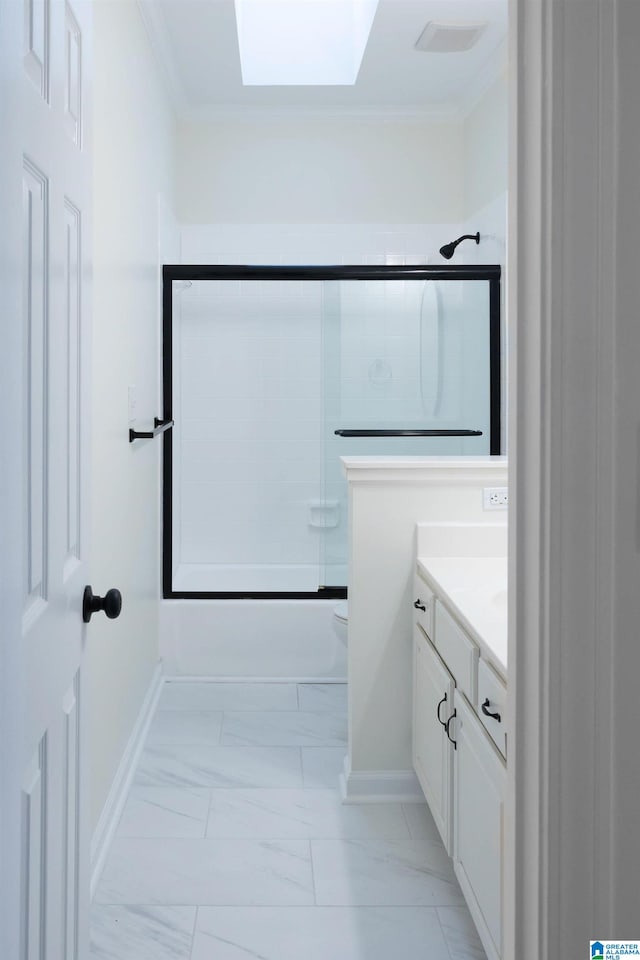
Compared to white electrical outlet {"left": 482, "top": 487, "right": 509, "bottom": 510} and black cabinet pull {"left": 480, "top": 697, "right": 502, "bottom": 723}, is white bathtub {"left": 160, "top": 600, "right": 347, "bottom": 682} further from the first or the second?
black cabinet pull {"left": 480, "top": 697, "right": 502, "bottom": 723}

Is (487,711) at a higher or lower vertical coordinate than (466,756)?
higher

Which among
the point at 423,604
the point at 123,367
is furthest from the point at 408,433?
the point at 123,367

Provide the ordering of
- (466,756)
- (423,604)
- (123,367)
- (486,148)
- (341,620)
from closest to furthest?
(466,756) < (423,604) < (123,367) < (341,620) < (486,148)

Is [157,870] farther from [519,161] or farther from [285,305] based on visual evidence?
[285,305]

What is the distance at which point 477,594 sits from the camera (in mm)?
1923

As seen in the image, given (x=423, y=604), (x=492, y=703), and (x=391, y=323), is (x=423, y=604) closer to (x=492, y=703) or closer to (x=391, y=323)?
(x=492, y=703)

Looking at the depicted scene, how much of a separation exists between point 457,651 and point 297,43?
300 centimetres

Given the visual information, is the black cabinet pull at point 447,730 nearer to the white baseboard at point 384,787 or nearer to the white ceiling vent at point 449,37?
the white baseboard at point 384,787

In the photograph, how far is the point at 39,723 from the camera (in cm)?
102

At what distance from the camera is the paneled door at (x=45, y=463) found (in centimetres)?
84

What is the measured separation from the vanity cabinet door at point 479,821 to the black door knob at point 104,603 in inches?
28.2

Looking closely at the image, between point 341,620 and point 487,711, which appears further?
point 341,620

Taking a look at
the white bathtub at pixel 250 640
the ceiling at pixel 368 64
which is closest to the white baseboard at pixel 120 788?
the white bathtub at pixel 250 640

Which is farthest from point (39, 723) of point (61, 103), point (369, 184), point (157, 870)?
point (369, 184)
